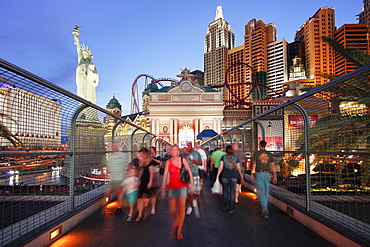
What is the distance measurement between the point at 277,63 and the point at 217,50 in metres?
38.7

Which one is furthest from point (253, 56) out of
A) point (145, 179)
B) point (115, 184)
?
point (145, 179)

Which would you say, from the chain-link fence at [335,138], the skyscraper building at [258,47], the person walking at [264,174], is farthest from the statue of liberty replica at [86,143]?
the skyscraper building at [258,47]

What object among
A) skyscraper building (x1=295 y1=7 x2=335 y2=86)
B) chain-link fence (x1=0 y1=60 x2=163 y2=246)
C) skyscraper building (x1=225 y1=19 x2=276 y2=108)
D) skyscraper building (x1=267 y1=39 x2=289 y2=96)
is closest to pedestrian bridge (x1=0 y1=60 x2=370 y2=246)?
chain-link fence (x1=0 y1=60 x2=163 y2=246)

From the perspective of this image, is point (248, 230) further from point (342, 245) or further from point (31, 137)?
point (31, 137)

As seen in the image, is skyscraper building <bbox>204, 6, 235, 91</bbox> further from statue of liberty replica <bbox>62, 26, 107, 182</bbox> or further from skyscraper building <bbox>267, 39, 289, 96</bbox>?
statue of liberty replica <bbox>62, 26, 107, 182</bbox>

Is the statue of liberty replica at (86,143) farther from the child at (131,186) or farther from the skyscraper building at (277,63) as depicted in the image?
the skyscraper building at (277,63)

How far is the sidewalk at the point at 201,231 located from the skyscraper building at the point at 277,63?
124 m

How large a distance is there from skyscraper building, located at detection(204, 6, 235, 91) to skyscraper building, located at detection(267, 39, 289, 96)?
2721 cm

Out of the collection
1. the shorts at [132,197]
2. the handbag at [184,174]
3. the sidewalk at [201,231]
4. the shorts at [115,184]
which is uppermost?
the handbag at [184,174]

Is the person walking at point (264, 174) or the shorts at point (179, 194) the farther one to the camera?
the person walking at point (264, 174)

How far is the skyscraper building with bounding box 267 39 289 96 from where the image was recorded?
404ft

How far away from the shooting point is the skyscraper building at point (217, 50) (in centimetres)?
14788

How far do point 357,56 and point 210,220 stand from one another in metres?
7.48

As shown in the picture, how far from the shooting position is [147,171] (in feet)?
18.4
